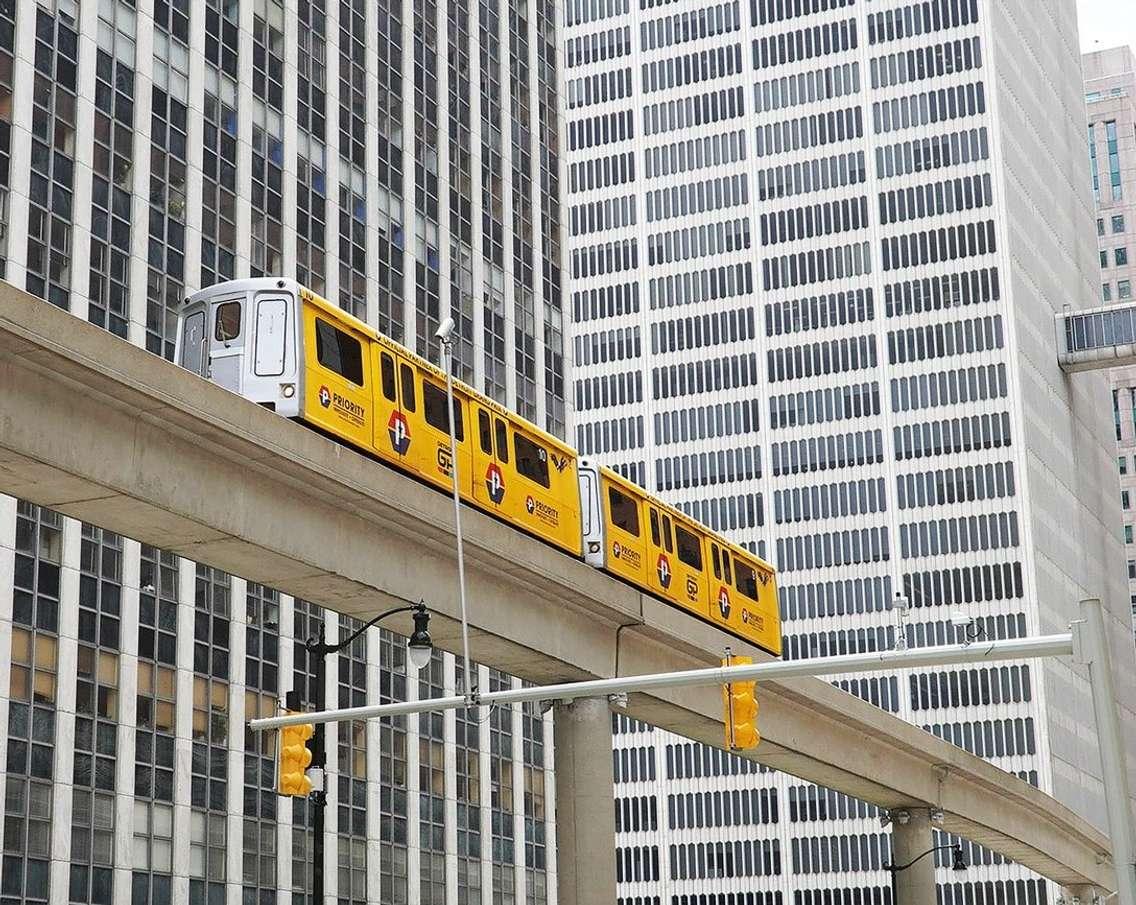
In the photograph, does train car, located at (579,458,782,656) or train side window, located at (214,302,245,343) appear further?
train car, located at (579,458,782,656)

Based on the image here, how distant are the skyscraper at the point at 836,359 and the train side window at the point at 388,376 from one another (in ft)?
334

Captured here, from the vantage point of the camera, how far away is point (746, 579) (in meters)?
48.8

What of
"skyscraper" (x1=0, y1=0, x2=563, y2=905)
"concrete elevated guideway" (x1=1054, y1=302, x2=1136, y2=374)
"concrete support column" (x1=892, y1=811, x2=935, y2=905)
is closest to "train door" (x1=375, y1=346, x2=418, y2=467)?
"skyscraper" (x1=0, y1=0, x2=563, y2=905)

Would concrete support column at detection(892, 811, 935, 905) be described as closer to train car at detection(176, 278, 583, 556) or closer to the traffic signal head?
train car at detection(176, 278, 583, 556)

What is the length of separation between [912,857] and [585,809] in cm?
1982

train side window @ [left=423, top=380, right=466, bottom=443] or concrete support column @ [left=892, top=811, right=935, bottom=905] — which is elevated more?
train side window @ [left=423, top=380, right=466, bottom=443]

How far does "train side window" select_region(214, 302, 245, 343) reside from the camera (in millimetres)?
34281

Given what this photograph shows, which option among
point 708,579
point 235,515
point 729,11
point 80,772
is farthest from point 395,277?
point 729,11

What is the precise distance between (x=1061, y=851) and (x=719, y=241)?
84.3m

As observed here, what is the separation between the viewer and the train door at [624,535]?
136 feet

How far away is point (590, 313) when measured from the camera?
151500mm

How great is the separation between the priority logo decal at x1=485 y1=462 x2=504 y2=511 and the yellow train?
0.11 ft

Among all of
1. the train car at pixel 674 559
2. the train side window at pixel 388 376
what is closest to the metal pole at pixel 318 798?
the train side window at pixel 388 376

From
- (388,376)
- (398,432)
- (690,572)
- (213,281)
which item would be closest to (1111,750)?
(398,432)
